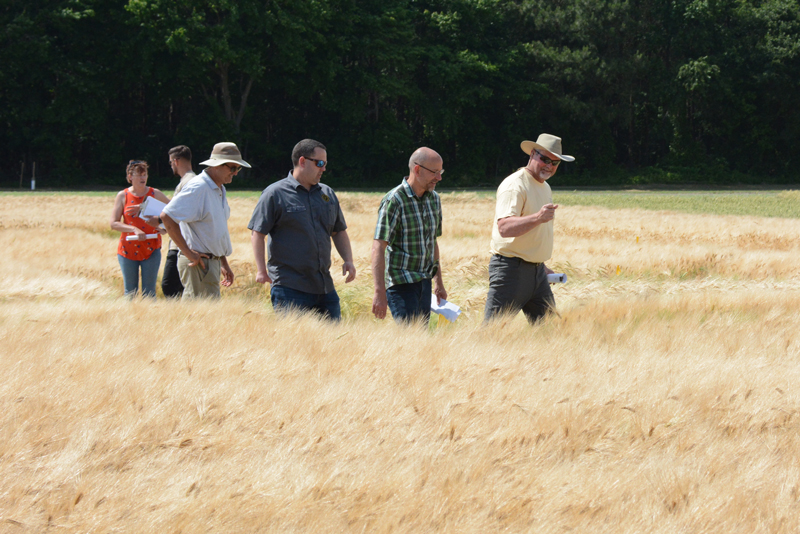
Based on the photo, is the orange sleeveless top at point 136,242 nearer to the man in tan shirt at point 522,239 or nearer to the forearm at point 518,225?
the man in tan shirt at point 522,239

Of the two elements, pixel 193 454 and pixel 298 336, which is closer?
Result: pixel 193 454

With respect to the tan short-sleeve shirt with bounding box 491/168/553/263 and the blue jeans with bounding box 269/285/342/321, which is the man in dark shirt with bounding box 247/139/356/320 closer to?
the blue jeans with bounding box 269/285/342/321

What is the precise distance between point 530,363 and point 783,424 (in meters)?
1.12

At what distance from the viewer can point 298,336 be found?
3969mm

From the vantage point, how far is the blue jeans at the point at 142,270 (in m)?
7.21

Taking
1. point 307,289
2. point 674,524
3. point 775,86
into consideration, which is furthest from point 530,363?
point 775,86

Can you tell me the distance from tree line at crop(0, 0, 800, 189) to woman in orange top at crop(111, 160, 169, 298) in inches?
1276

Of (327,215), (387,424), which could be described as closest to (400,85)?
(327,215)

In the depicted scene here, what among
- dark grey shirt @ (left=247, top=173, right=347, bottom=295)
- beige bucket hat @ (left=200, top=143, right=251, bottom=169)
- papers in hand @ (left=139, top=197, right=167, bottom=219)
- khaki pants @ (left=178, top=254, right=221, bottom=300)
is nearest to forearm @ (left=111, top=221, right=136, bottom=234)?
papers in hand @ (left=139, top=197, right=167, bottom=219)

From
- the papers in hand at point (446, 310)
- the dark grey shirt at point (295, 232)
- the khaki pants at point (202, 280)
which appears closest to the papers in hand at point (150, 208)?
the khaki pants at point (202, 280)

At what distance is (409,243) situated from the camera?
5457mm

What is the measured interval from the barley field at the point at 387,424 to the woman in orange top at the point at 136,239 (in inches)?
96.4

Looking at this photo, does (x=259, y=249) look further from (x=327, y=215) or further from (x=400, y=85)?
(x=400, y=85)

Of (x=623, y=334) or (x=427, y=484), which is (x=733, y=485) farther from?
(x=623, y=334)
